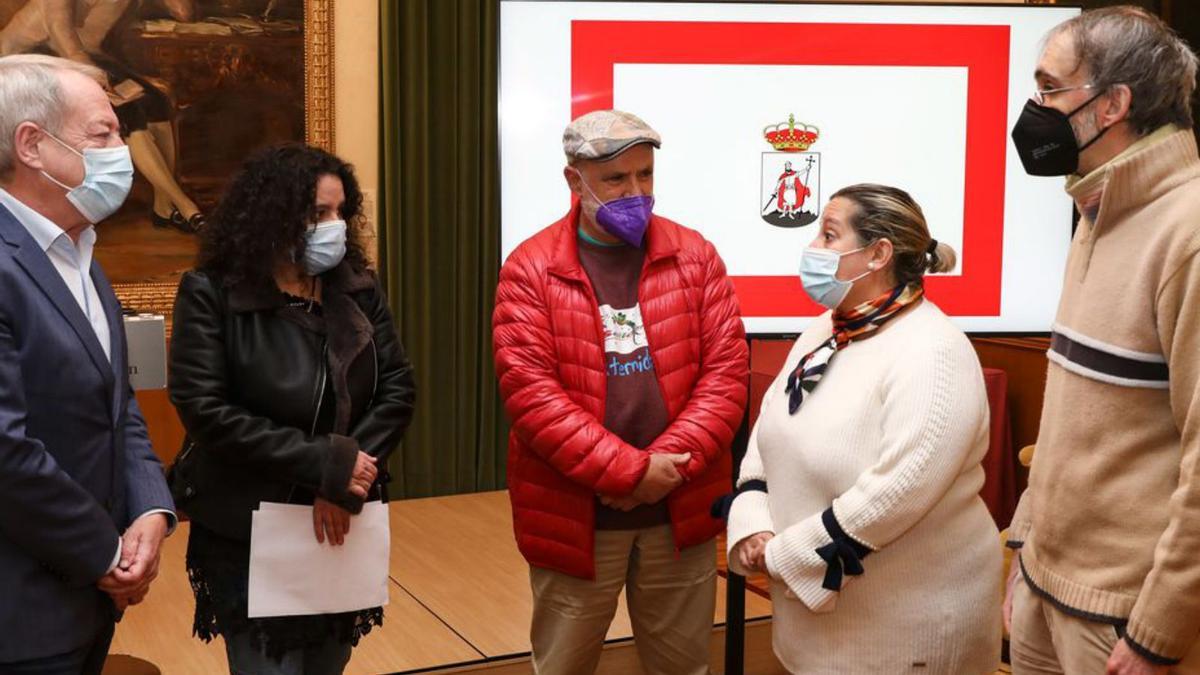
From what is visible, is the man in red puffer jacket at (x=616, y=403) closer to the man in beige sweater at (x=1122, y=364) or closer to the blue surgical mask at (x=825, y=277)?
the blue surgical mask at (x=825, y=277)

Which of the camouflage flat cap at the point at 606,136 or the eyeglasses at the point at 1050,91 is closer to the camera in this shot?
the eyeglasses at the point at 1050,91

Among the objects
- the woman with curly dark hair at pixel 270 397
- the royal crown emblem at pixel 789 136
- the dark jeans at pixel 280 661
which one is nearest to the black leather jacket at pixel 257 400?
the woman with curly dark hair at pixel 270 397

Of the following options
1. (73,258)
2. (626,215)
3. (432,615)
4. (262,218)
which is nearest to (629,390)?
(626,215)

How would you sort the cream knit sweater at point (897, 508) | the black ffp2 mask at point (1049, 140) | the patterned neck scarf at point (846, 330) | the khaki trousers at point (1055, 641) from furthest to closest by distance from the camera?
the patterned neck scarf at point (846, 330), the cream knit sweater at point (897, 508), the black ffp2 mask at point (1049, 140), the khaki trousers at point (1055, 641)

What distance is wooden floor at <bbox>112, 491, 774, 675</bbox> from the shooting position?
3.32m

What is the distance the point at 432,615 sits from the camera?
367 centimetres

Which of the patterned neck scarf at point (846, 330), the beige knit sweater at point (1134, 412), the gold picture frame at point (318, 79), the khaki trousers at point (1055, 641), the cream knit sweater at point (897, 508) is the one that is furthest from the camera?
the gold picture frame at point (318, 79)

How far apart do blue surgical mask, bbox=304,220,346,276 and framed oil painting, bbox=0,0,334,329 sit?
8.78 feet

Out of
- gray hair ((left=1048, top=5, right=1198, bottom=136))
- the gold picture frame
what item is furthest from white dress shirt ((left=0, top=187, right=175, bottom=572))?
the gold picture frame

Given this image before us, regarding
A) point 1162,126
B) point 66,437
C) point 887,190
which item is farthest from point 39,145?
point 1162,126

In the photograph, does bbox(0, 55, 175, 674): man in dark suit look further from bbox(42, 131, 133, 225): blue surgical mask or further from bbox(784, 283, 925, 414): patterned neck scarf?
bbox(784, 283, 925, 414): patterned neck scarf

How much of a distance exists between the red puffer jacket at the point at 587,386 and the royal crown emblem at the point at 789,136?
773 millimetres

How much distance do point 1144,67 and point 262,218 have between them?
63.6 inches

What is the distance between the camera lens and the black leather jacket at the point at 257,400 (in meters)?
2.29
